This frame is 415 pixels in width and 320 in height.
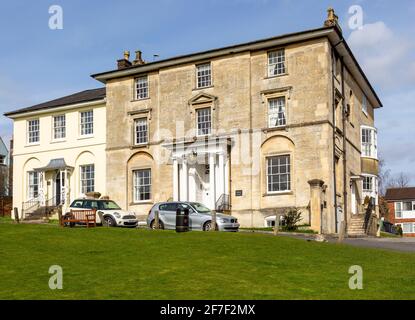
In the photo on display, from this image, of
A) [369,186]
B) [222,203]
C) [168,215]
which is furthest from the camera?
[369,186]

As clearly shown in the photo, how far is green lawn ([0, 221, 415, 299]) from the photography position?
1264 centimetres

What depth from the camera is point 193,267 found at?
611 inches

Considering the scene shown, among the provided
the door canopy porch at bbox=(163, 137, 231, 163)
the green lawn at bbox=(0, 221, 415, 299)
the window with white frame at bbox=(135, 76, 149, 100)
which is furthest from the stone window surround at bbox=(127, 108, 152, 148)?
the green lawn at bbox=(0, 221, 415, 299)

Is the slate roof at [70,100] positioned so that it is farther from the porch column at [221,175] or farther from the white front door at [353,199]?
the white front door at [353,199]

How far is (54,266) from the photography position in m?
15.3

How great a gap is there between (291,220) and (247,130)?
6.08 meters

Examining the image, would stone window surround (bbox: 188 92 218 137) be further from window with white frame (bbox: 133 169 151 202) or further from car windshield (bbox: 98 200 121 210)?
car windshield (bbox: 98 200 121 210)

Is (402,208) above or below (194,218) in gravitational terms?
below

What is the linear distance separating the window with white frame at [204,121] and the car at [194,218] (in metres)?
7.91

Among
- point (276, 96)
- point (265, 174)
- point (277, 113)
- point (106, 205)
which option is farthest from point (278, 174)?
point (106, 205)

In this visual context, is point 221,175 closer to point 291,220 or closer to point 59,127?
point 291,220

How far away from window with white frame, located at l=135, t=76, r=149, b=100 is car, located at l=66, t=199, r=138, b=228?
9.88 metres

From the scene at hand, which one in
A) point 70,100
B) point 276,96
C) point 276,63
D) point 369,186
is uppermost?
point 276,63
